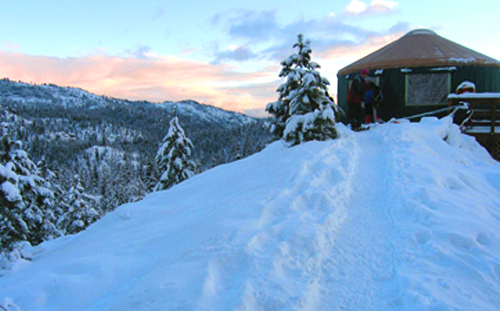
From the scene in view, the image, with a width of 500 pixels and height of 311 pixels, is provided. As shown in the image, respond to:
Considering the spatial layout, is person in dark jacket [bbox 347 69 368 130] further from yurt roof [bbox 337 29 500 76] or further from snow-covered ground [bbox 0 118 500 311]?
snow-covered ground [bbox 0 118 500 311]

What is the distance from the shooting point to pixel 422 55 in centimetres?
1350

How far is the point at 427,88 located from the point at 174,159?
13149mm

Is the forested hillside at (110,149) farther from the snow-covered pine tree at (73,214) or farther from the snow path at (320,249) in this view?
the snow path at (320,249)

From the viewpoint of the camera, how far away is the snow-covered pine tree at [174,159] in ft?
60.8

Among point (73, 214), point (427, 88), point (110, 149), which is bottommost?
point (110, 149)

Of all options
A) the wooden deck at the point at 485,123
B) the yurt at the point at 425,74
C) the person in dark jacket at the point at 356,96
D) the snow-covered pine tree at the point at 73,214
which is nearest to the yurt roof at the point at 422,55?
the yurt at the point at 425,74

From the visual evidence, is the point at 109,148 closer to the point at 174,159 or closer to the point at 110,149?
the point at 110,149

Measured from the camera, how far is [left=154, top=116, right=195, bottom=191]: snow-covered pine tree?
18547 mm

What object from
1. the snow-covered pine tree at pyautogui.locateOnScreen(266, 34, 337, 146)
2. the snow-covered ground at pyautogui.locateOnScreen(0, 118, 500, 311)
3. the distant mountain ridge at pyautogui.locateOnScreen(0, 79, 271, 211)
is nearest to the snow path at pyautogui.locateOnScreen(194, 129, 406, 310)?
the snow-covered ground at pyautogui.locateOnScreen(0, 118, 500, 311)

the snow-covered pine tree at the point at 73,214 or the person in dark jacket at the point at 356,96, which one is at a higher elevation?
the person in dark jacket at the point at 356,96

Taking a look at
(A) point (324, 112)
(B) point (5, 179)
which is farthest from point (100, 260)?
(A) point (324, 112)

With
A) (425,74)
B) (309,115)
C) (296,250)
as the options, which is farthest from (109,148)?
(296,250)

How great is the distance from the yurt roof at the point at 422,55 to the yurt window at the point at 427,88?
0.48 meters

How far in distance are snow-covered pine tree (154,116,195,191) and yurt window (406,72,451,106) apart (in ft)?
37.3
